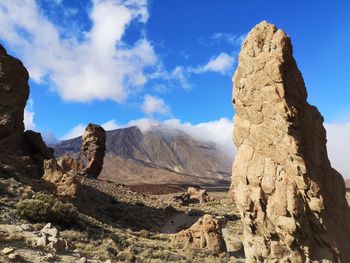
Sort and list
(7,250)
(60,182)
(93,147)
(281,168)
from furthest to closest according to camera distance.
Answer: (93,147) < (60,182) < (7,250) < (281,168)

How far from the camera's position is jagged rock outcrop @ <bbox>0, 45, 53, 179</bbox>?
3212 centimetres

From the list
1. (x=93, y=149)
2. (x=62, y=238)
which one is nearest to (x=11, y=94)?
(x=62, y=238)

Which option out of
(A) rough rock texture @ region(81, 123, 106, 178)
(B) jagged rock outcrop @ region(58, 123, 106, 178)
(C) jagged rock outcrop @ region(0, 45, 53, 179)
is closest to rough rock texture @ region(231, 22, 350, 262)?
(C) jagged rock outcrop @ region(0, 45, 53, 179)

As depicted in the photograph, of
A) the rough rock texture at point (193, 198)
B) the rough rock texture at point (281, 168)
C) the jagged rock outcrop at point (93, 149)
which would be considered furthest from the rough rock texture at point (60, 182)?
the rough rock texture at point (193, 198)

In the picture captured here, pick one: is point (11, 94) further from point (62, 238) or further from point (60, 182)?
point (62, 238)

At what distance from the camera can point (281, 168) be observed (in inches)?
370

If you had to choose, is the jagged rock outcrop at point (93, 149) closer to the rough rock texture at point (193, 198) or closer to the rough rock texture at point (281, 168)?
the rough rock texture at point (193, 198)

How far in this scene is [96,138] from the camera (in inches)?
2356

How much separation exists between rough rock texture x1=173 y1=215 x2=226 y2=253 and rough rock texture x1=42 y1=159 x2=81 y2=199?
7487 mm

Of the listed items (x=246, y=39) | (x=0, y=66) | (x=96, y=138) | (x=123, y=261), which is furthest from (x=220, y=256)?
(x=96, y=138)

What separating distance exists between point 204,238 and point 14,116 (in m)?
18.2

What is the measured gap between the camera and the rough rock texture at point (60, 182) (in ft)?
88.5

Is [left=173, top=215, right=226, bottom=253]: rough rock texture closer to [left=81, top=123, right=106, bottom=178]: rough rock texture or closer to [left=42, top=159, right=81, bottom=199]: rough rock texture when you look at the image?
[left=42, top=159, right=81, bottom=199]: rough rock texture

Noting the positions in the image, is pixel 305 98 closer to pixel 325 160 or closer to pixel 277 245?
pixel 325 160
